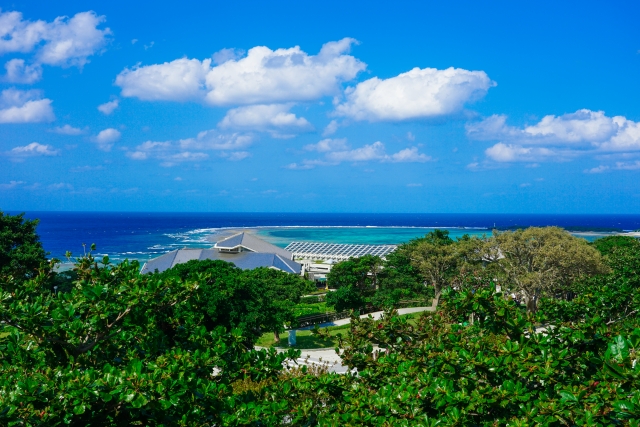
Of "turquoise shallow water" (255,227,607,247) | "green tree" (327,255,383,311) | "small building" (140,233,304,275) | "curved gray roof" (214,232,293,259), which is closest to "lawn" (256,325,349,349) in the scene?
"green tree" (327,255,383,311)

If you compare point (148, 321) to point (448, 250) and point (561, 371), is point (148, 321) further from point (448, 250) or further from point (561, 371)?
point (448, 250)

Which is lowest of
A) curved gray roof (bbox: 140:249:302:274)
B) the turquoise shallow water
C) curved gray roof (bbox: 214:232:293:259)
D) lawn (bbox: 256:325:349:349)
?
lawn (bbox: 256:325:349:349)

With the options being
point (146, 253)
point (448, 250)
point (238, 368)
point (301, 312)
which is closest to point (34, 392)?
point (238, 368)

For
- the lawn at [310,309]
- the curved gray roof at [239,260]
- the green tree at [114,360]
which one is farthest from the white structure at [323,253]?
the green tree at [114,360]

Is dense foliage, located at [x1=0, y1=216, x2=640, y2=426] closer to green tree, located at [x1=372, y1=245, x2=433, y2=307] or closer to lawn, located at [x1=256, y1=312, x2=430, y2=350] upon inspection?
lawn, located at [x1=256, y1=312, x2=430, y2=350]

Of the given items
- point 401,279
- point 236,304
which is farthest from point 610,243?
point 236,304

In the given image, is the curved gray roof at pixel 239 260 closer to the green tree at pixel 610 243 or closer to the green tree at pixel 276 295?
the green tree at pixel 276 295

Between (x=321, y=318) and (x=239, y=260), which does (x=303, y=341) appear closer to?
(x=321, y=318)

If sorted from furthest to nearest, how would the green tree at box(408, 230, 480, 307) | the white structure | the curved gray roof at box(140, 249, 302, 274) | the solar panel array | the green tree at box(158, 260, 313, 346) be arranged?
the solar panel array → the white structure → the curved gray roof at box(140, 249, 302, 274) → the green tree at box(408, 230, 480, 307) → the green tree at box(158, 260, 313, 346)
